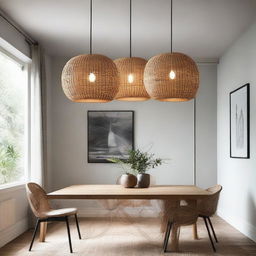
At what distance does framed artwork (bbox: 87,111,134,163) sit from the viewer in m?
7.45

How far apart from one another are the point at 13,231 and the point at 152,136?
9.81 feet

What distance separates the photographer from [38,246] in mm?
5031

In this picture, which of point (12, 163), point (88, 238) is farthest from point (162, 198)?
point (12, 163)

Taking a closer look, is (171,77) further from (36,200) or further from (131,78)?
(36,200)

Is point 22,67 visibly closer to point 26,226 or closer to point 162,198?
point 26,226

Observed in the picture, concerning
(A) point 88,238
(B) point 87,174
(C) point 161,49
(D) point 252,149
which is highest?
(C) point 161,49

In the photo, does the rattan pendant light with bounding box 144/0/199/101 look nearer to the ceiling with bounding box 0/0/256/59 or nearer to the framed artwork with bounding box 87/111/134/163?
the ceiling with bounding box 0/0/256/59

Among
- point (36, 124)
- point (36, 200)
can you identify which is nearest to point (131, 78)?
point (36, 200)

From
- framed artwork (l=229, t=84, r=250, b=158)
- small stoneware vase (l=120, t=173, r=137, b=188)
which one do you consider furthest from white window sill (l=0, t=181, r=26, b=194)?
framed artwork (l=229, t=84, r=250, b=158)

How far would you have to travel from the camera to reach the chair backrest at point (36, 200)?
4859 millimetres

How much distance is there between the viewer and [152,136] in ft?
24.7

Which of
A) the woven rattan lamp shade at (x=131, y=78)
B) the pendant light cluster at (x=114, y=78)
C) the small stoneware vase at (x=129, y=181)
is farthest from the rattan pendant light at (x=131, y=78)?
the small stoneware vase at (x=129, y=181)

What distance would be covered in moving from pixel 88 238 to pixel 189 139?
9.37ft

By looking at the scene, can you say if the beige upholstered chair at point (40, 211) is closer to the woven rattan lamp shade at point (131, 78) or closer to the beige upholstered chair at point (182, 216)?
the beige upholstered chair at point (182, 216)
